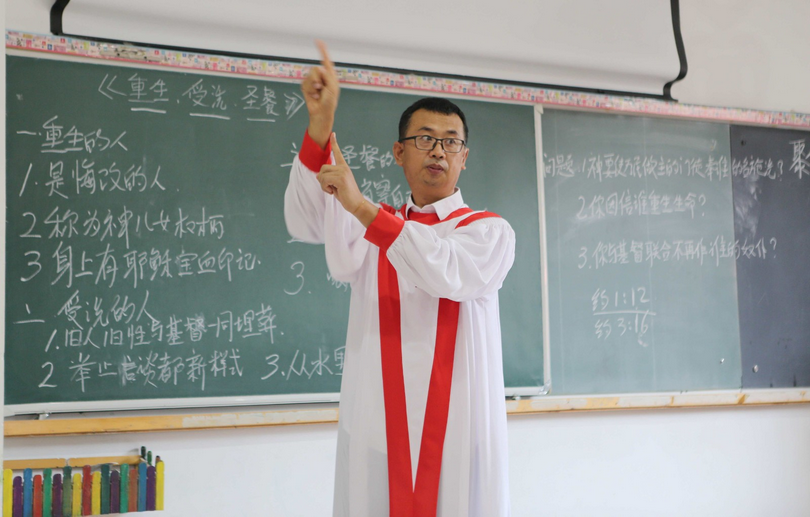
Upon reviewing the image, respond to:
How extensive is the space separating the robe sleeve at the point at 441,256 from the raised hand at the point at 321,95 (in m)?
0.21

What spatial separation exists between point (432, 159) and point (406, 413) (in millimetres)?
569

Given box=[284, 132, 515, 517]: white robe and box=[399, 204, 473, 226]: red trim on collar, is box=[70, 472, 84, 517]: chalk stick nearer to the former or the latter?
box=[284, 132, 515, 517]: white robe

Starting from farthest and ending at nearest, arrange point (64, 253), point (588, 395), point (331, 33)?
point (588, 395) → point (331, 33) → point (64, 253)

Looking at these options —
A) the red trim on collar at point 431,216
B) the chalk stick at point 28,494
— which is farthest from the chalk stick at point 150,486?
the red trim on collar at point 431,216

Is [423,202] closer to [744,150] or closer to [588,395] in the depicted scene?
[588,395]

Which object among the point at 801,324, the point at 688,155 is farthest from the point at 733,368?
the point at 688,155

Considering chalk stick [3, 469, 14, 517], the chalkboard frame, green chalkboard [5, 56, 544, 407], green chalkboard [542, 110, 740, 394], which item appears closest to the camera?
chalk stick [3, 469, 14, 517]

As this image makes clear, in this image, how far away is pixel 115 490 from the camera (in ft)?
7.57

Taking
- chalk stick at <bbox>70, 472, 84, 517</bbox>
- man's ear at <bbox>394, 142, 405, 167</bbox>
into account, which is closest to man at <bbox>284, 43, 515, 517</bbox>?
man's ear at <bbox>394, 142, 405, 167</bbox>

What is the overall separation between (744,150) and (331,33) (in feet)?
7.06

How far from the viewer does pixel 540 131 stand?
308cm

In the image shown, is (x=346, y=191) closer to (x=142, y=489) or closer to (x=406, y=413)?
(x=406, y=413)

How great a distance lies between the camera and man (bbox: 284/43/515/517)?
1.29 m

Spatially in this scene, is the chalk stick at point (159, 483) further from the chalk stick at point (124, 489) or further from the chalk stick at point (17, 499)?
the chalk stick at point (17, 499)
